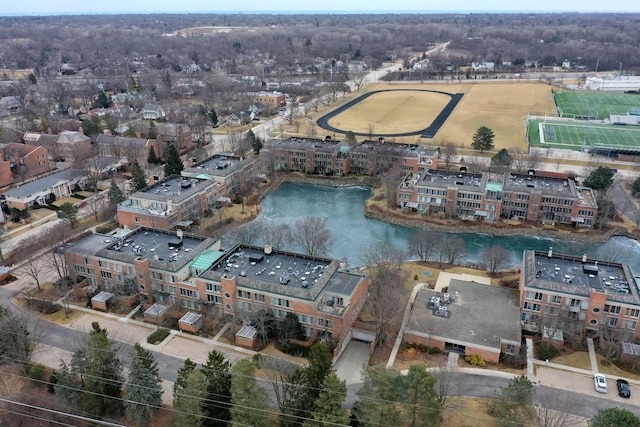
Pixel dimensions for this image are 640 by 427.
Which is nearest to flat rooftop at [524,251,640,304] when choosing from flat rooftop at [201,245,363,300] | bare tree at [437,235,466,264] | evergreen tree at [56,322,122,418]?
bare tree at [437,235,466,264]

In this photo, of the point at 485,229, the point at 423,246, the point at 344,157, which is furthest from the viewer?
the point at 344,157

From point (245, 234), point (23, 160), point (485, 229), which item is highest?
point (23, 160)

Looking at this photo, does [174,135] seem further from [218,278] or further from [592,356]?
[592,356]

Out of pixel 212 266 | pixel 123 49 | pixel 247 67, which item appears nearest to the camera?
pixel 212 266

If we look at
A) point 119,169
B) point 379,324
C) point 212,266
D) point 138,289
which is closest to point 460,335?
point 379,324

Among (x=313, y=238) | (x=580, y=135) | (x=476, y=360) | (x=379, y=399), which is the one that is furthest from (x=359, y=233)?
(x=580, y=135)

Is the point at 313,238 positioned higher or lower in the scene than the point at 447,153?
higher

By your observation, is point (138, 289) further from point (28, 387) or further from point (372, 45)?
point (372, 45)
